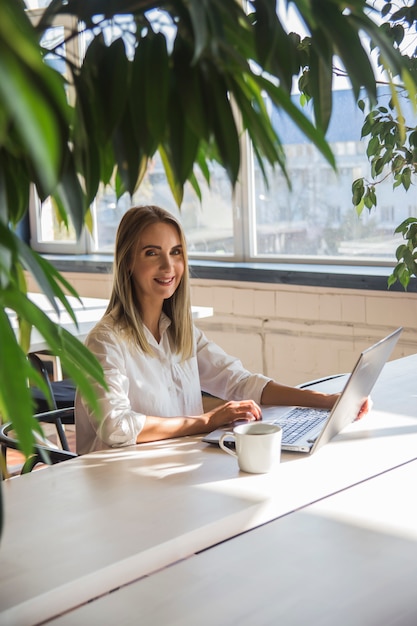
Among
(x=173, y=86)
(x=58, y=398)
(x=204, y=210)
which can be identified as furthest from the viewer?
(x=204, y=210)

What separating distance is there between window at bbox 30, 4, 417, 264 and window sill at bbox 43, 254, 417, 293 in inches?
4.6

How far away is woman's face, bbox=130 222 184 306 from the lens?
2.44 meters

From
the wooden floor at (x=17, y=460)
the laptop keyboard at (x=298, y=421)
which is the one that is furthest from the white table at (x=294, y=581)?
the wooden floor at (x=17, y=460)

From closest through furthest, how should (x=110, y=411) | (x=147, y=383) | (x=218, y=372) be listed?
(x=110, y=411)
(x=147, y=383)
(x=218, y=372)

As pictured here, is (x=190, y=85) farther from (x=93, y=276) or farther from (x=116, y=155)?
(x=93, y=276)

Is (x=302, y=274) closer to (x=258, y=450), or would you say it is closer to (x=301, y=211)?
(x=301, y=211)

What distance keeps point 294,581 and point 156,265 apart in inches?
52.0

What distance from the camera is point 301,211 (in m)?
4.96

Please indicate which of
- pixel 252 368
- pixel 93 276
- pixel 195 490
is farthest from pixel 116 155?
pixel 93 276

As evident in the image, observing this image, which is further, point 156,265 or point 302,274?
point 302,274

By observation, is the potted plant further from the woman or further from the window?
the window

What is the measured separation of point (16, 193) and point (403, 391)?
6.41ft

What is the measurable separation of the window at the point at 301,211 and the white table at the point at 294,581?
2972mm

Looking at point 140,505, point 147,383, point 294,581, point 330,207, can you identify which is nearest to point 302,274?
point 330,207
